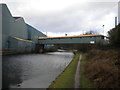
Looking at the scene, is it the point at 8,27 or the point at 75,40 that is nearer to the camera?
the point at 8,27

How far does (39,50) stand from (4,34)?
2779cm

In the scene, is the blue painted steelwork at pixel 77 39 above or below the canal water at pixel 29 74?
above

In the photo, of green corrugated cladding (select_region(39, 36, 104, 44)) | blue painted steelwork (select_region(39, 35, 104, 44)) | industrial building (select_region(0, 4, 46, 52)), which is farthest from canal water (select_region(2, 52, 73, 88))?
green corrugated cladding (select_region(39, 36, 104, 44))

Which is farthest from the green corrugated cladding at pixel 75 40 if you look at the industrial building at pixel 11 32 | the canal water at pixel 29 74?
the canal water at pixel 29 74

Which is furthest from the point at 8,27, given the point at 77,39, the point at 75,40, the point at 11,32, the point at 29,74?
the point at 29,74

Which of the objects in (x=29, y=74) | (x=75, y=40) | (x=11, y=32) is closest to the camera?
(x=29, y=74)

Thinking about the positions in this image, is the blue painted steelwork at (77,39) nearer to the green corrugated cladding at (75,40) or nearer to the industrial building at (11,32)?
the green corrugated cladding at (75,40)

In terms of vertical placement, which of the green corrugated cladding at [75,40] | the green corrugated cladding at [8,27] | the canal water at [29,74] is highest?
the green corrugated cladding at [8,27]

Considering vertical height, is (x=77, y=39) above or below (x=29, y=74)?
above

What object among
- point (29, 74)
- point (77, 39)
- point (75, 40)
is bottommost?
point (29, 74)

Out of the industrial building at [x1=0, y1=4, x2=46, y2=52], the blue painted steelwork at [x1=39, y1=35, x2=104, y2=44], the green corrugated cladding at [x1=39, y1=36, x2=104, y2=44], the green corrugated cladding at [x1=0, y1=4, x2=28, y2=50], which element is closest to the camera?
the industrial building at [x1=0, y1=4, x2=46, y2=52]

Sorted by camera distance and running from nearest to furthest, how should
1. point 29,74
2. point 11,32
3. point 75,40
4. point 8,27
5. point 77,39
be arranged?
point 29,74 < point 8,27 < point 11,32 < point 77,39 < point 75,40

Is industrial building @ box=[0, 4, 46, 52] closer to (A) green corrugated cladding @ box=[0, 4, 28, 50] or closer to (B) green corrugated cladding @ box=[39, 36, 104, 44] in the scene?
(A) green corrugated cladding @ box=[0, 4, 28, 50]

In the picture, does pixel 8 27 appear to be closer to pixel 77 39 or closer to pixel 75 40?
pixel 75 40
